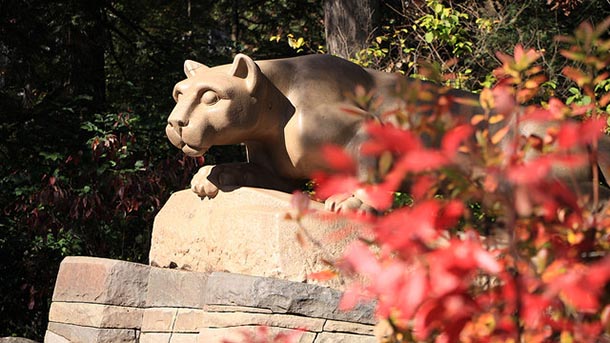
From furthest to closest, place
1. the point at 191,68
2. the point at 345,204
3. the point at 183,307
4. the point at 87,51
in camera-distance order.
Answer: the point at 87,51
the point at 191,68
the point at 183,307
the point at 345,204

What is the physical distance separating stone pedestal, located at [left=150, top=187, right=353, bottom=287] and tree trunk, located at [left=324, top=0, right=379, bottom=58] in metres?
4.19

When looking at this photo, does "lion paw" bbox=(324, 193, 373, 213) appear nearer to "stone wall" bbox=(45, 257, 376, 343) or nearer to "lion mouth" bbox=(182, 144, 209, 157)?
"stone wall" bbox=(45, 257, 376, 343)

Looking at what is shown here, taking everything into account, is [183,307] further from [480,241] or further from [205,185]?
[480,241]

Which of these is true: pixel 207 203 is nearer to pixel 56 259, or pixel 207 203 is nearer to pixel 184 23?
pixel 56 259

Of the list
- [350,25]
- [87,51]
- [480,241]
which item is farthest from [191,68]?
[87,51]

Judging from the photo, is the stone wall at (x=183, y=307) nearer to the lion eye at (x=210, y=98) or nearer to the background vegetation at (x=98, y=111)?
the lion eye at (x=210, y=98)

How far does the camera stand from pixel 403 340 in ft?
6.89

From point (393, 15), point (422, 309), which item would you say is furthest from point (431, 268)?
point (393, 15)

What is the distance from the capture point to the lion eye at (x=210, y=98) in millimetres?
4855

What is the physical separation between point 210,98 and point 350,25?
469 centimetres

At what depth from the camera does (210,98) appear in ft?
15.9

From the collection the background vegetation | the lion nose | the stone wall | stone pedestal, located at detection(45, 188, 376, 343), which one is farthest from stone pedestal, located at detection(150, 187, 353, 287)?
the background vegetation

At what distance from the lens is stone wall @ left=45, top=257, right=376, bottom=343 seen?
13.9 feet

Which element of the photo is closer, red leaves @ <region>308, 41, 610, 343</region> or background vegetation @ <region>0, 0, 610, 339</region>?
red leaves @ <region>308, 41, 610, 343</region>
